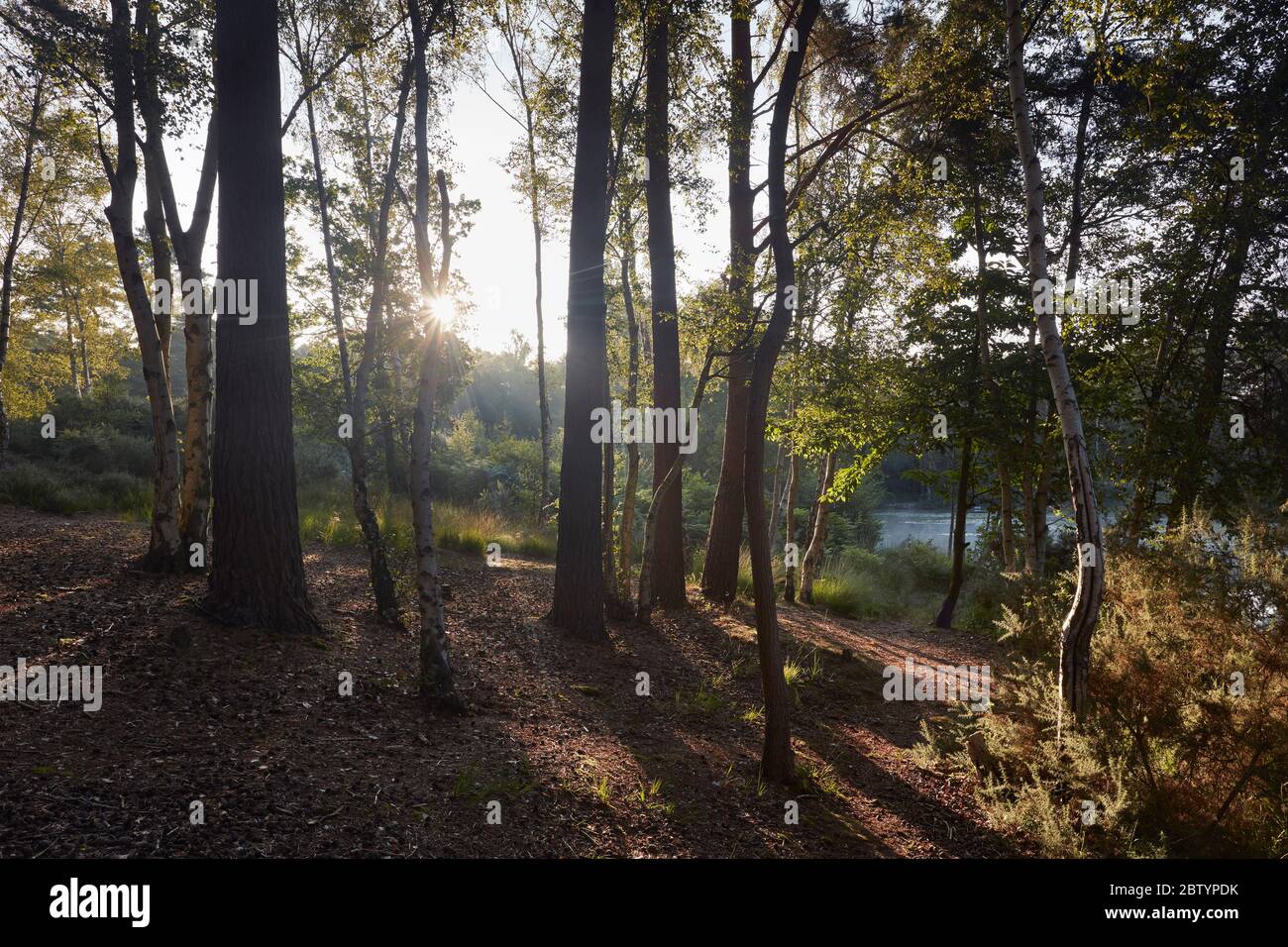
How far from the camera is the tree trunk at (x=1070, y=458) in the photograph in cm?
467

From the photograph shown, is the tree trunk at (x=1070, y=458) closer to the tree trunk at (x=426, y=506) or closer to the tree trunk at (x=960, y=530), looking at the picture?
the tree trunk at (x=426, y=506)

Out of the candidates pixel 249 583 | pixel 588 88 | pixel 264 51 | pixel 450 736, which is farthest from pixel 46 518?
pixel 588 88

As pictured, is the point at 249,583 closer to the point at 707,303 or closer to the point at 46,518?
the point at 707,303

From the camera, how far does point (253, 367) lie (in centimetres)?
565

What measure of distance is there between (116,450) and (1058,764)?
19.7m

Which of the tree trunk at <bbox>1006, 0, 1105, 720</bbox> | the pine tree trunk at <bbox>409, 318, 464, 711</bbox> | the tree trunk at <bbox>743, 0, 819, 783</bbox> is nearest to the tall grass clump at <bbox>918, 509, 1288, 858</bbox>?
the tree trunk at <bbox>1006, 0, 1105, 720</bbox>

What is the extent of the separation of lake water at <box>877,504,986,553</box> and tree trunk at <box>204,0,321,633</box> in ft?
93.1

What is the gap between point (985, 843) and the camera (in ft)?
13.6

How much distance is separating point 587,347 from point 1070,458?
4848 mm

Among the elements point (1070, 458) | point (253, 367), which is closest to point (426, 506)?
point (253, 367)
